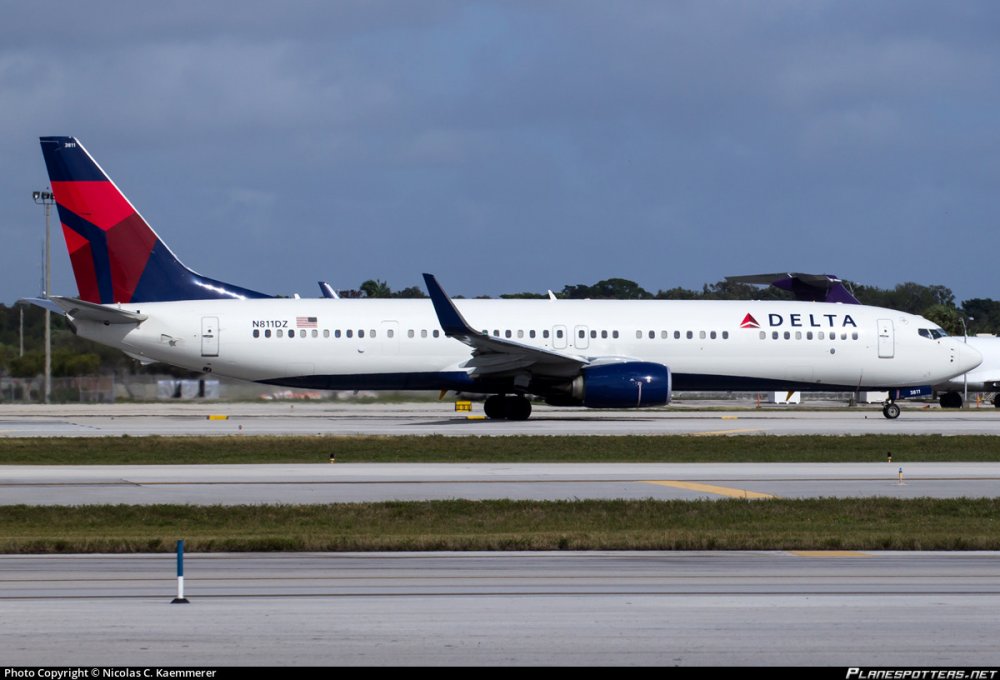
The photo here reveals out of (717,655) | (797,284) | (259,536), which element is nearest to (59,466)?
(259,536)

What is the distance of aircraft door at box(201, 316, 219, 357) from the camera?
39.1 metres

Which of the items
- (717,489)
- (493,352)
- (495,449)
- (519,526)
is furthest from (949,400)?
(519,526)

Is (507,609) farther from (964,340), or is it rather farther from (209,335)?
(964,340)

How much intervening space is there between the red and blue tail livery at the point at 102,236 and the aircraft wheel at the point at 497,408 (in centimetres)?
1046

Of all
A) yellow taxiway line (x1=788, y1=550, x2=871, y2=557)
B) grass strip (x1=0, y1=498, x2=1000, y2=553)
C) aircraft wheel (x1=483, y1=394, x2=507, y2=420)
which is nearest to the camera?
yellow taxiway line (x1=788, y1=550, x2=871, y2=557)

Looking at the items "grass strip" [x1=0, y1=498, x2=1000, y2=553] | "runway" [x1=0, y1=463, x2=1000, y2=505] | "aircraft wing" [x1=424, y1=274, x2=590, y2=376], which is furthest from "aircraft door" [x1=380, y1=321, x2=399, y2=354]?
"grass strip" [x1=0, y1=498, x2=1000, y2=553]

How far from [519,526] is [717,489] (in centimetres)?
579

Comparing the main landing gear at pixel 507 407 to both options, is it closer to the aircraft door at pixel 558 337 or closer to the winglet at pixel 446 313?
the aircraft door at pixel 558 337

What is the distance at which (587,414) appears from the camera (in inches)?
1806

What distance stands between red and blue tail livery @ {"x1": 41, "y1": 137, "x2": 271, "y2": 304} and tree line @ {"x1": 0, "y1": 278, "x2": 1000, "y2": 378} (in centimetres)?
1283

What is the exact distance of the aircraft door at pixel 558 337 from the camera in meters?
40.1

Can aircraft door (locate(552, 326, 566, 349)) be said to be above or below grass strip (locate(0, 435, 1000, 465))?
above

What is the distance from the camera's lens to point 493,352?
38.2 meters

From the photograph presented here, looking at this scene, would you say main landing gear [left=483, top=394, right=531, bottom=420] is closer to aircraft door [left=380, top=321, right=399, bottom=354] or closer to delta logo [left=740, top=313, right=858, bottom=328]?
aircraft door [left=380, top=321, right=399, bottom=354]
